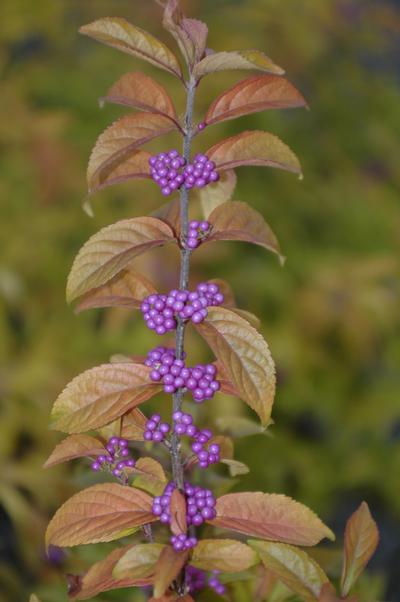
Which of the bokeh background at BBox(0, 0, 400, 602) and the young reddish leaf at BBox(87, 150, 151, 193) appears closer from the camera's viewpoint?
the young reddish leaf at BBox(87, 150, 151, 193)

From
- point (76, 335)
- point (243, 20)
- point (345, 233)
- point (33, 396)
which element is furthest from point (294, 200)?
point (33, 396)

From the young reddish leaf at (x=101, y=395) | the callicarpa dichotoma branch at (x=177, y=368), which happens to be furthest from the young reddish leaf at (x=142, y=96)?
the young reddish leaf at (x=101, y=395)

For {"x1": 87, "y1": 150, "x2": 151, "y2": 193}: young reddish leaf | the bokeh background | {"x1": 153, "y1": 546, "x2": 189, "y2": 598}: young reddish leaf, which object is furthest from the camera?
the bokeh background

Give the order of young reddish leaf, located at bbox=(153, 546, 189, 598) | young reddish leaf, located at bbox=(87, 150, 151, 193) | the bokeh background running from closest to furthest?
young reddish leaf, located at bbox=(153, 546, 189, 598) → young reddish leaf, located at bbox=(87, 150, 151, 193) → the bokeh background

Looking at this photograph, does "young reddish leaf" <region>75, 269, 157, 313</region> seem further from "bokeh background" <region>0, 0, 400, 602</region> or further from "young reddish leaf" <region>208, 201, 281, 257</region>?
"bokeh background" <region>0, 0, 400, 602</region>

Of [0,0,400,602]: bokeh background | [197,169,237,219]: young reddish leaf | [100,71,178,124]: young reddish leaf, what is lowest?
[0,0,400,602]: bokeh background

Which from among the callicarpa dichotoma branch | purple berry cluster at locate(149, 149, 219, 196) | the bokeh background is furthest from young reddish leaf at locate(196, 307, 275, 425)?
the bokeh background

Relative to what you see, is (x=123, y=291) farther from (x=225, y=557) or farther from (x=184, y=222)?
(x=225, y=557)

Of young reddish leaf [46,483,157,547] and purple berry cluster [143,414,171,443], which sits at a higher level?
purple berry cluster [143,414,171,443]

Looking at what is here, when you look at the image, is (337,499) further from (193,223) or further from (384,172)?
(193,223)
